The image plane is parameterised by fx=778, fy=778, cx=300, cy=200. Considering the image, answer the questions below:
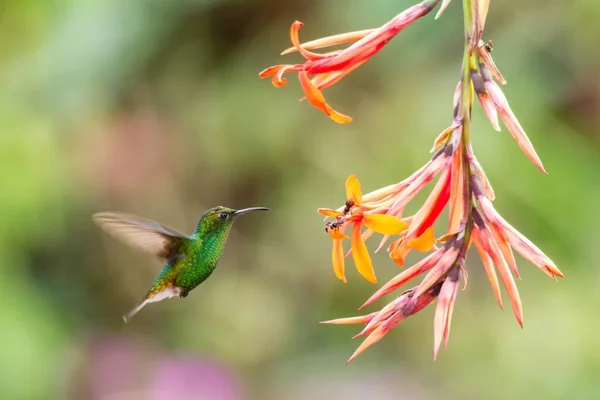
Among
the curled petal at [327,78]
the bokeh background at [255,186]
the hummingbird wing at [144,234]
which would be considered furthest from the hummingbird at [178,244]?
the bokeh background at [255,186]

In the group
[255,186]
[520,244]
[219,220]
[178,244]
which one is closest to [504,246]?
[520,244]

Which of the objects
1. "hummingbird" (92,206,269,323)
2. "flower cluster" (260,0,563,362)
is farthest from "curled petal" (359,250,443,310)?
"hummingbird" (92,206,269,323)

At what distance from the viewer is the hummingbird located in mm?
1179

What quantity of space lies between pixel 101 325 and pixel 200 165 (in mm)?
722

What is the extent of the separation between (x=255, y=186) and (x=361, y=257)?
2342 mm

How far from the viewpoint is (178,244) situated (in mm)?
1306

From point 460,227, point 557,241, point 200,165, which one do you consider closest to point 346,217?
point 460,227

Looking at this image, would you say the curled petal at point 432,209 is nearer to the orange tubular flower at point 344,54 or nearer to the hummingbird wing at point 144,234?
the orange tubular flower at point 344,54

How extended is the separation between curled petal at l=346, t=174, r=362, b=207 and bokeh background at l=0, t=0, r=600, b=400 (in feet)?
5.68

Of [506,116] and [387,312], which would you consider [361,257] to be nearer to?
[387,312]

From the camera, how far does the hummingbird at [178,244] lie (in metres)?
1.18

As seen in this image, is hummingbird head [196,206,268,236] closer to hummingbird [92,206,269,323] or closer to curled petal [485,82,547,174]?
hummingbird [92,206,269,323]

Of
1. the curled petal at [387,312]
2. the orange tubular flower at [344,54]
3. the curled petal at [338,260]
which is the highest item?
the orange tubular flower at [344,54]

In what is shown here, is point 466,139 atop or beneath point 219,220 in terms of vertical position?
atop
